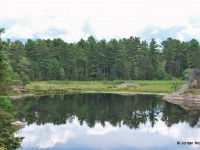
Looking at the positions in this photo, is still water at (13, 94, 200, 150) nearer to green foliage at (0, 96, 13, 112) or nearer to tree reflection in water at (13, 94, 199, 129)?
tree reflection in water at (13, 94, 199, 129)

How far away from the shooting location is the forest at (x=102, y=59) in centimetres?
11938

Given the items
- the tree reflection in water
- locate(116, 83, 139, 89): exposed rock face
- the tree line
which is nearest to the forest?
the tree line

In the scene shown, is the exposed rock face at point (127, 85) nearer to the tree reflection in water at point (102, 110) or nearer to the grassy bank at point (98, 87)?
the grassy bank at point (98, 87)

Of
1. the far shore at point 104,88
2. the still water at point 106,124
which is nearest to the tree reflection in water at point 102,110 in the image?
the still water at point 106,124

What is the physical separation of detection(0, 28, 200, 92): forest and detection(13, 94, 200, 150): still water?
42.8 m

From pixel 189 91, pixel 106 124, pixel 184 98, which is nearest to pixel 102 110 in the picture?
pixel 106 124

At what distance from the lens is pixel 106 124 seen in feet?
165

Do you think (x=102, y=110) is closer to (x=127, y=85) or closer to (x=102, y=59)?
(x=127, y=85)

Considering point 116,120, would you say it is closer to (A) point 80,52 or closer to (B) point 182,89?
(B) point 182,89

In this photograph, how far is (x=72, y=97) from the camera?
82875mm

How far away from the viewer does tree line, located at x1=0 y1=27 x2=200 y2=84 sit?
119438 mm

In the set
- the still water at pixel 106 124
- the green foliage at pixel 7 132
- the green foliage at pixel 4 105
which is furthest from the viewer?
the still water at pixel 106 124

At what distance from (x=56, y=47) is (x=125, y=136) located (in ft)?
294

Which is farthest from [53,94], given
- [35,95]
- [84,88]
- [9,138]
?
[9,138]
